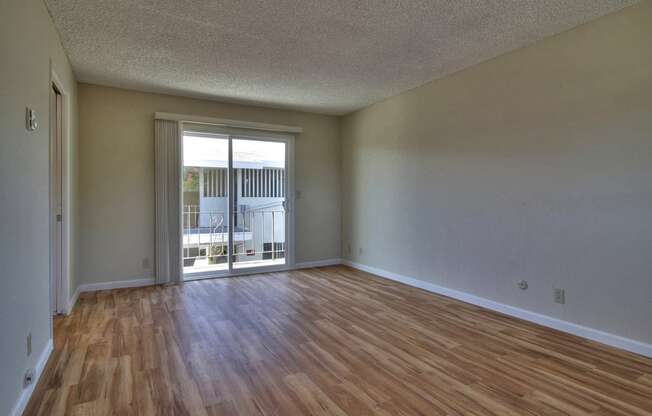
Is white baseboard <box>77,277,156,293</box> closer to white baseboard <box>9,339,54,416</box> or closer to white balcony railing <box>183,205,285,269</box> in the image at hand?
white balcony railing <box>183,205,285,269</box>

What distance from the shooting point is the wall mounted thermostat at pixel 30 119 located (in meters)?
2.09

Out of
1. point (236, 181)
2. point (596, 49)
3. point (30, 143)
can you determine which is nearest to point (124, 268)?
point (236, 181)

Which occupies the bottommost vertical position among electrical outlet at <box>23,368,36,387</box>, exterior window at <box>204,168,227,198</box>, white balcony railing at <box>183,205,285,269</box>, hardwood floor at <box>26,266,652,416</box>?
hardwood floor at <box>26,266,652,416</box>

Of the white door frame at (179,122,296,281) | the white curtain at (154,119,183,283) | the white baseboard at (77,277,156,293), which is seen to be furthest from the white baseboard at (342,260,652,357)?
the white baseboard at (77,277,156,293)

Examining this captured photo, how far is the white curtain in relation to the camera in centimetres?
472

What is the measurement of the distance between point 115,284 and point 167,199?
49.8 inches

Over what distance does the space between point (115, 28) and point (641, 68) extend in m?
4.13

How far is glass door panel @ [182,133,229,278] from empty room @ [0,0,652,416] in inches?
1.2

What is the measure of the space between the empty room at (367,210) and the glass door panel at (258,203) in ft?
0.18

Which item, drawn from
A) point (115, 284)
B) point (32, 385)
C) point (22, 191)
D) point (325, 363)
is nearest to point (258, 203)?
point (115, 284)

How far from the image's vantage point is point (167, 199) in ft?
15.6

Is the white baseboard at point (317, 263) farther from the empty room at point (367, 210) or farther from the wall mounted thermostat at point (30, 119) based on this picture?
the wall mounted thermostat at point (30, 119)

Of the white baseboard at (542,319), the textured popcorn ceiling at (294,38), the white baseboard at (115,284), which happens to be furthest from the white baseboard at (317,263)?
the textured popcorn ceiling at (294,38)

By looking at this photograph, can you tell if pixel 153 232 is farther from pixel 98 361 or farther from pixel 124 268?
pixel 98 361
